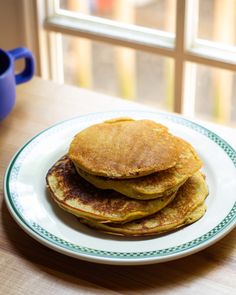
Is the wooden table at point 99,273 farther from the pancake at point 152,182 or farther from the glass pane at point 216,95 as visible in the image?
the glass pane at point 216,95

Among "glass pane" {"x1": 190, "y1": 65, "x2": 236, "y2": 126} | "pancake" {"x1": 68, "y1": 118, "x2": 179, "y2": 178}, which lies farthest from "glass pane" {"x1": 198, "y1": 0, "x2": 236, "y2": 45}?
"pancake" {"x1": 68, "y1": 118, "x2": 179, "y2": 178}

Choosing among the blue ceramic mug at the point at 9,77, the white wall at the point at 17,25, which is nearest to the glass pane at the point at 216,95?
the white wall at the point at 17,25

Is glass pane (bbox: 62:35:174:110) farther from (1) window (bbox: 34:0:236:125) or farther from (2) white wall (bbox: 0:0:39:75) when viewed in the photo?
(2) white wall (bbox: 0:0:39:75)

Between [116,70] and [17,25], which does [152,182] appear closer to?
[17,25]

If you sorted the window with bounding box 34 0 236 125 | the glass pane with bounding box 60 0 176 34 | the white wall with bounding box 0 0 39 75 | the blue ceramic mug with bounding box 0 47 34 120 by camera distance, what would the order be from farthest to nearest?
the glass pane with bounding box 60 0 176 34 < the white wall with bounding box 0 0 39 75 < the window with bounding box 34 0 236 125 < the blue ceramic mug with bounding box 0 47 34 120

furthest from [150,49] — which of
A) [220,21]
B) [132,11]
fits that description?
[132,11]

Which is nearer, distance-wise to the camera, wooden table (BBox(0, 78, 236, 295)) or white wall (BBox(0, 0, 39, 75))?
wooden table (BBox(0, 78, 236, 295))

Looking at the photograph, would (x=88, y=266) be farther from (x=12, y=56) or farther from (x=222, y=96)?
(x=222, y=96)
